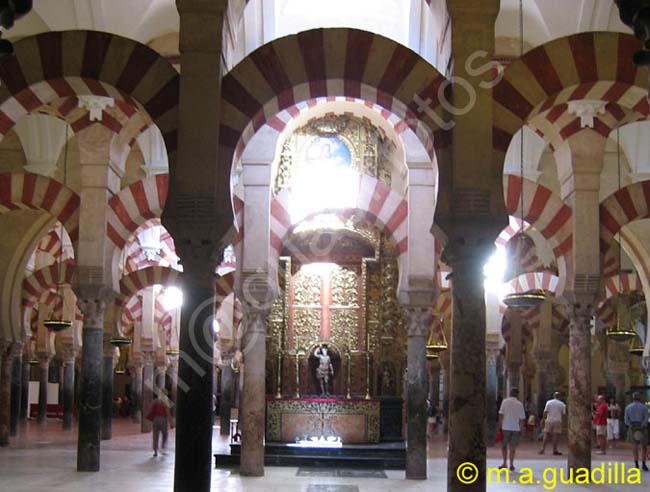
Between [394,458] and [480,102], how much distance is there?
6112 millimetres

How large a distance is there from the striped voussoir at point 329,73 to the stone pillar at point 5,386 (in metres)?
8.71

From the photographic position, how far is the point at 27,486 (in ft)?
28.7

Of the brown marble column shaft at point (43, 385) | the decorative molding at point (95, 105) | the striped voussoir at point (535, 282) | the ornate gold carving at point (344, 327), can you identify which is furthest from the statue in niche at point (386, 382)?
the brown marble column shaft at point (43, 385)

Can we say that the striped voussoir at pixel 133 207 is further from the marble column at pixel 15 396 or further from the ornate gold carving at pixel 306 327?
the marble column at pixel 15 396

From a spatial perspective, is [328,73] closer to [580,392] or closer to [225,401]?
[580,392]

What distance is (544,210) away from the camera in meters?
10.8

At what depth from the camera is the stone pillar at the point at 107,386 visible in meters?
15.2

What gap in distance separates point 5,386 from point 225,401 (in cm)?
571

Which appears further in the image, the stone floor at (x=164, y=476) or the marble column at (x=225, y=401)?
the marble column at (x=225, y=401)

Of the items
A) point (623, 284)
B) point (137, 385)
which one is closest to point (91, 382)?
point (623, 284)

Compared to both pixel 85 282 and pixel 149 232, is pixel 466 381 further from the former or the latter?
pixel 149 232

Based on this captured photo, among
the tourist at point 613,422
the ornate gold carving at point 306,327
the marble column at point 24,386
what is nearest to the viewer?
the ornate gold carving at point 306,327

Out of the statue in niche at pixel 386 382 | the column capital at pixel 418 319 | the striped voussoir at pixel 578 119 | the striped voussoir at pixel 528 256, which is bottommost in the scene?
the statue in niche at pixel 386 382

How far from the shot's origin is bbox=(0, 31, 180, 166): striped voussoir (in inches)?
267
